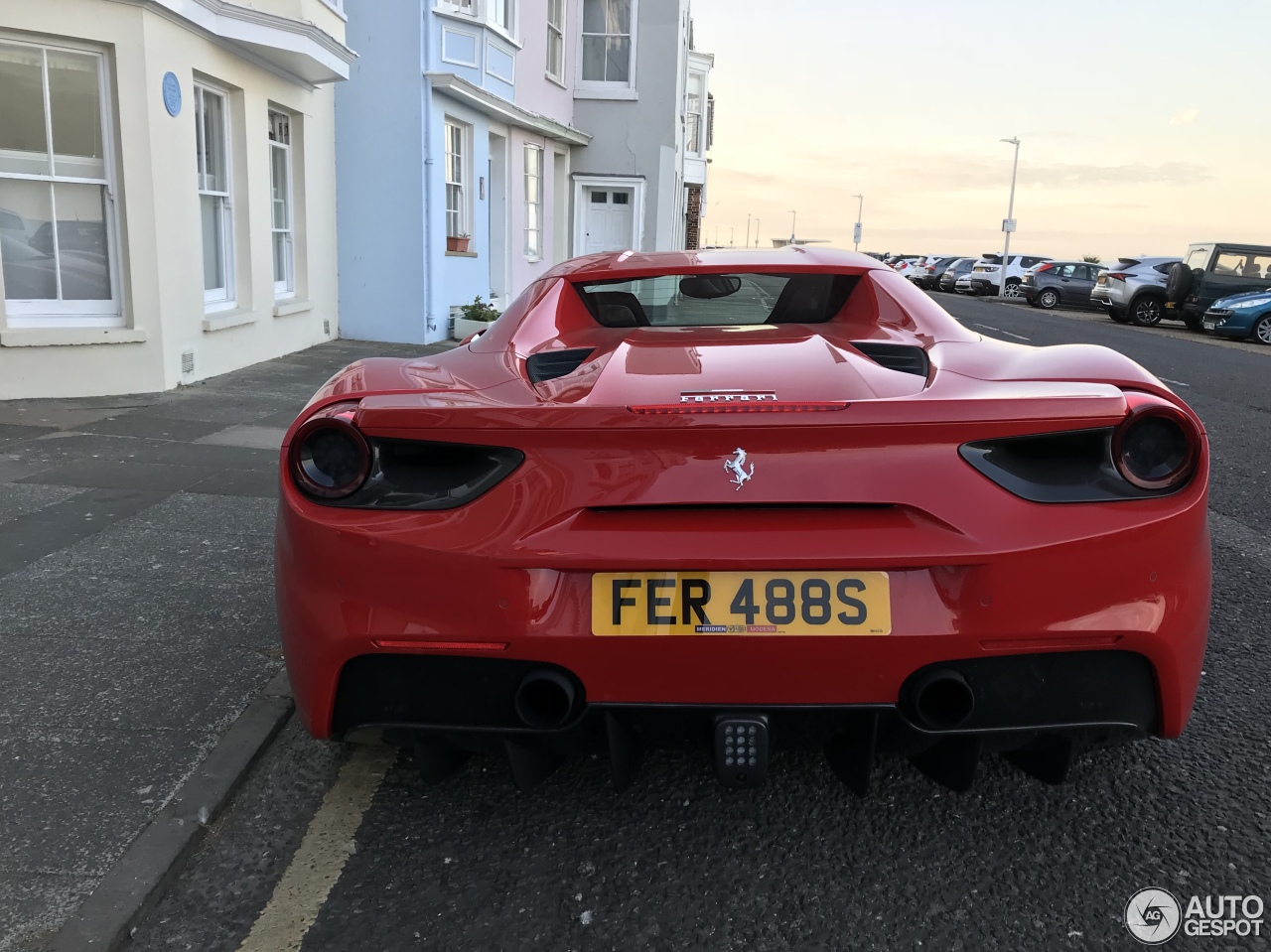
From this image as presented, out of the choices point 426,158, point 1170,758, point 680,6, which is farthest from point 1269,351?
point 1170,758

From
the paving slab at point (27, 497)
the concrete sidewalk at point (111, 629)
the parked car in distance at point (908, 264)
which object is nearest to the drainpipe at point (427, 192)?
the concrete sidewalk at point (111, 629)

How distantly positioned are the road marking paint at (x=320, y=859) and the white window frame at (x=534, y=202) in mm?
17471

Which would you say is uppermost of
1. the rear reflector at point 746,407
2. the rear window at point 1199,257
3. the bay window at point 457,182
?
the bay window at point 457,182

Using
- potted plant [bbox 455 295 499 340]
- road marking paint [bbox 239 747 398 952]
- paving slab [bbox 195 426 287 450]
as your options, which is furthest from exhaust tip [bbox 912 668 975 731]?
potted plant [bbox 455 295 499 340]

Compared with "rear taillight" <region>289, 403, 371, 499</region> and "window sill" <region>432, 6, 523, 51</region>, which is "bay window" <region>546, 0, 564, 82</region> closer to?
"window sill" <region>432, 6, 523, 51</region>

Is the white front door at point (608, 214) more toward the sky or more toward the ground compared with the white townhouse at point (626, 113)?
more toward the ground

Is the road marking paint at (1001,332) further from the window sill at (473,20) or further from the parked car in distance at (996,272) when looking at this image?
the parked car in distance at (996,272)

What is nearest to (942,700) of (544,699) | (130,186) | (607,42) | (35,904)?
(544,699)

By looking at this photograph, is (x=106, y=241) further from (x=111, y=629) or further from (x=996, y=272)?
(x=996, y=272)

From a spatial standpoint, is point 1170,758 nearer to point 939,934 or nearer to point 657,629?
point 939,934

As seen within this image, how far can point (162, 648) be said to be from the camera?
3639 mm

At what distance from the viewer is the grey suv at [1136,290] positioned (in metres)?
25.8

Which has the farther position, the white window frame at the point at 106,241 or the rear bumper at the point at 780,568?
the white window frame at the point at 106,241

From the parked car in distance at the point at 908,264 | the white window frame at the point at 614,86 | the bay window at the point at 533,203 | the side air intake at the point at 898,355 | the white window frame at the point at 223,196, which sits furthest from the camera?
the parked car in distance at the point at 908,264
